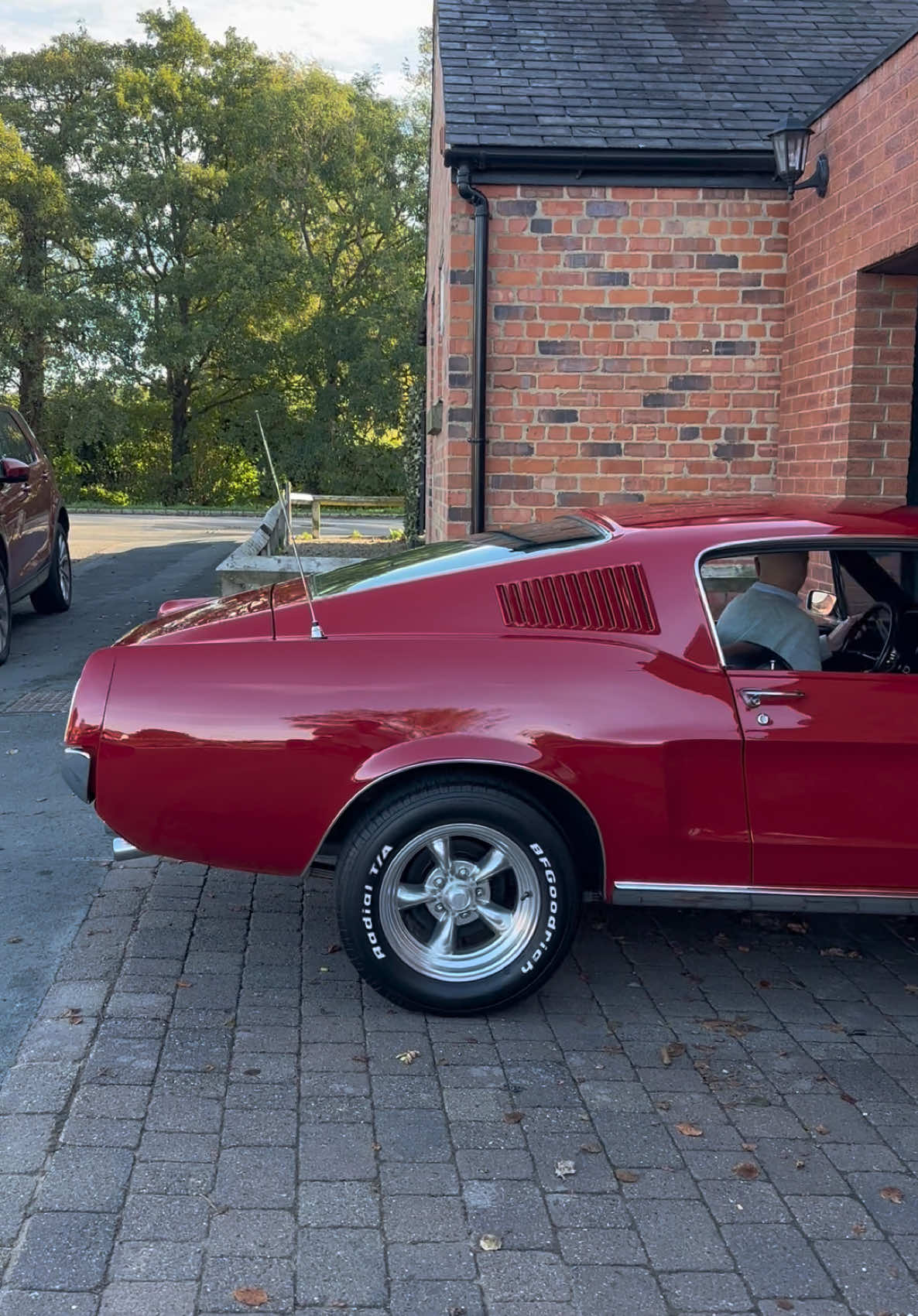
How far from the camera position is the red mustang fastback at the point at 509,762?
3770 millimetres

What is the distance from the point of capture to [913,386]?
24.1 ft

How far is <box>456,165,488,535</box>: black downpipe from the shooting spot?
26.1ft

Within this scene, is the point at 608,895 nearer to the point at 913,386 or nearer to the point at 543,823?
the point at 543,823

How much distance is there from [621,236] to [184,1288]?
275 inches

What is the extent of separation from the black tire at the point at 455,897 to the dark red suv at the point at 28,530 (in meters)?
6.25

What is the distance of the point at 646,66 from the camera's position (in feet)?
29.4

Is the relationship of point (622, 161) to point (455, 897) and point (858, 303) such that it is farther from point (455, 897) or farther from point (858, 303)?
point (455, 897)

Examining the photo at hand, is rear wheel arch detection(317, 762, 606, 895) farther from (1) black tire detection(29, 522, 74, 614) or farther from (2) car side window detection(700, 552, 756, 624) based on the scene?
(1) black tire detection(29, 522, 74, 614)

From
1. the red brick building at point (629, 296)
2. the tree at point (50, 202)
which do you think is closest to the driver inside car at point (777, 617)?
the red brick building at point (629, 296)

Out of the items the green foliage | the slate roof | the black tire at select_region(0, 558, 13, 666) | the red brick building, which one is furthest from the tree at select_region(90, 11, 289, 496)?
the red brick building

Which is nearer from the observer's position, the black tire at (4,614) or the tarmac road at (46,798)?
the tarmac road at (46,798)

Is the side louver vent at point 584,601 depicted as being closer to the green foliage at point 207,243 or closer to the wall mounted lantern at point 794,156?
the wall mounted lantern at point 794,156

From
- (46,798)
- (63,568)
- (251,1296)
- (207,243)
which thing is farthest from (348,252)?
(251,1296)

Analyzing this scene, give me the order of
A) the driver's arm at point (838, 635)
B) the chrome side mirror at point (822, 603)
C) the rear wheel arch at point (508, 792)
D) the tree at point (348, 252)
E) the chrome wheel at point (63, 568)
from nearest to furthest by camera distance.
A: the rear wheel arch at point (508, 792) → the driver's arm at point (838, 635) → the chrome side mirror at point (822, 603) → the chrome wheel at point (63, 568) → the tree at point (348, 252)
